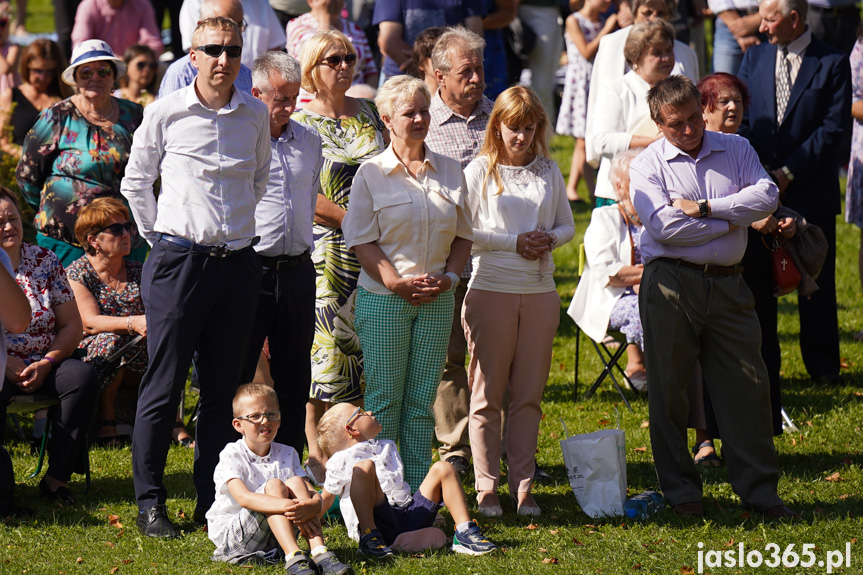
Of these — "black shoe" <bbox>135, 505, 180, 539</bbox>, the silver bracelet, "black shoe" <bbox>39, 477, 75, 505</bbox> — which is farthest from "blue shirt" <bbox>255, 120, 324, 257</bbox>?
"black shoe" <bbox>39, 477, 75, 505</bbox>

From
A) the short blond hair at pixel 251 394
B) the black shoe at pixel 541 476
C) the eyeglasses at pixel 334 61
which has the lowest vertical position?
the black shoe at pixel 541 476

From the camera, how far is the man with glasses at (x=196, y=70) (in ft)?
22.0

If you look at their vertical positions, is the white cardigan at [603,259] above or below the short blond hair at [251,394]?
above

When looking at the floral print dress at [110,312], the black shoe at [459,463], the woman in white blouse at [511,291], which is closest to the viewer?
the woman in white blouse at [511,291]

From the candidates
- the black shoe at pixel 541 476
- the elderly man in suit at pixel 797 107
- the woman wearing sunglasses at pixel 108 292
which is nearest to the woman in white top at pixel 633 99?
the elderly man in suit at pixel 797 107

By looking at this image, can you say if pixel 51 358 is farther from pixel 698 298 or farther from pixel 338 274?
pixel 698 298

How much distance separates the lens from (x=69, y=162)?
7.15 metres

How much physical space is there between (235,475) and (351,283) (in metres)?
1.59

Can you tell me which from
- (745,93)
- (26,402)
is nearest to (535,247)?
(745,93)

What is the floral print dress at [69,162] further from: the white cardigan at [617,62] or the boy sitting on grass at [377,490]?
the white cardigan at [617,62]

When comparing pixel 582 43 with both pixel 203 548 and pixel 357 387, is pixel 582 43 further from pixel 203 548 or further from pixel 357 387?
pixel 203 548

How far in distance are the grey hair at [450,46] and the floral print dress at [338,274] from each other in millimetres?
515

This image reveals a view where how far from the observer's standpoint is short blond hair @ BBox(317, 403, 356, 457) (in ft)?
17.5

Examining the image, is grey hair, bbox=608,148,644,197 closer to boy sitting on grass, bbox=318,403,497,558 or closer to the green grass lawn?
the green grass lawn
